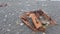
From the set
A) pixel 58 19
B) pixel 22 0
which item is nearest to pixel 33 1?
pixel 22 0

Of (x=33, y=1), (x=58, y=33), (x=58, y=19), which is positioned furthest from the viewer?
(x=33, y=1)

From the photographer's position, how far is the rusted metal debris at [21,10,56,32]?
255 cm

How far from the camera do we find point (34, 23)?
262cm

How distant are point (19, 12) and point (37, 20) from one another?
64cm

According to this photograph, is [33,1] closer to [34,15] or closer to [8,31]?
[34,15]

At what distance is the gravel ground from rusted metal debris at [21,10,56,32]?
0.09m

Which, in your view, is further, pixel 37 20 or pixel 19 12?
pixel 19 12

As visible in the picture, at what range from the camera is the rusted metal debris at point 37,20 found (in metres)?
2.55

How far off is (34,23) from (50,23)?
32 cm

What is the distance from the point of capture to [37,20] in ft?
8.88

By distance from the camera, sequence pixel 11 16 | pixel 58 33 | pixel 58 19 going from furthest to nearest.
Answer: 1. pixel 11 16
2. pixel 58 19
3. pixel 58 33

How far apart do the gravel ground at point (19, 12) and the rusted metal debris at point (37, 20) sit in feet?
0.30

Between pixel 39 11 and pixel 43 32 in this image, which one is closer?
pixel 43 32

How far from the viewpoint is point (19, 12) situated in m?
3.20
